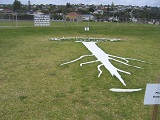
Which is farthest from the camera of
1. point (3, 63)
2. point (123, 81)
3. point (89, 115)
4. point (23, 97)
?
point (3, 63)

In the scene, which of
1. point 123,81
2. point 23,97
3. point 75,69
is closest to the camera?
point 23,97

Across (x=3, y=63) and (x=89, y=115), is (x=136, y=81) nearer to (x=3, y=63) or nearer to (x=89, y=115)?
(x=89, y=115)

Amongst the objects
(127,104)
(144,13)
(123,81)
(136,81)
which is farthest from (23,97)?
(144,13)

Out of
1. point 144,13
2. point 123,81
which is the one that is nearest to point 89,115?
point 123,81

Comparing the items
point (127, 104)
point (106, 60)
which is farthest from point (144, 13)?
point (127, 104)

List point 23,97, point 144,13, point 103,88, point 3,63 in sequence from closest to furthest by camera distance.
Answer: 1. point 23,97
2. point 103,88
3. point 3,63
4. point 144,13

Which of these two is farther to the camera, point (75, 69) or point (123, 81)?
point (75, 69)

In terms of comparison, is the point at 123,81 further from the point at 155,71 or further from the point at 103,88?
the point at 155,71

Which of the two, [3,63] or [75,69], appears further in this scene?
[3,63]

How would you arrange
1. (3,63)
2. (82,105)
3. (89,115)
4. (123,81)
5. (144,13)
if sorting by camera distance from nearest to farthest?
1. (89,115)
2. (82,105)
3. (123,81)
4. (3,63)
5. (144,13)
